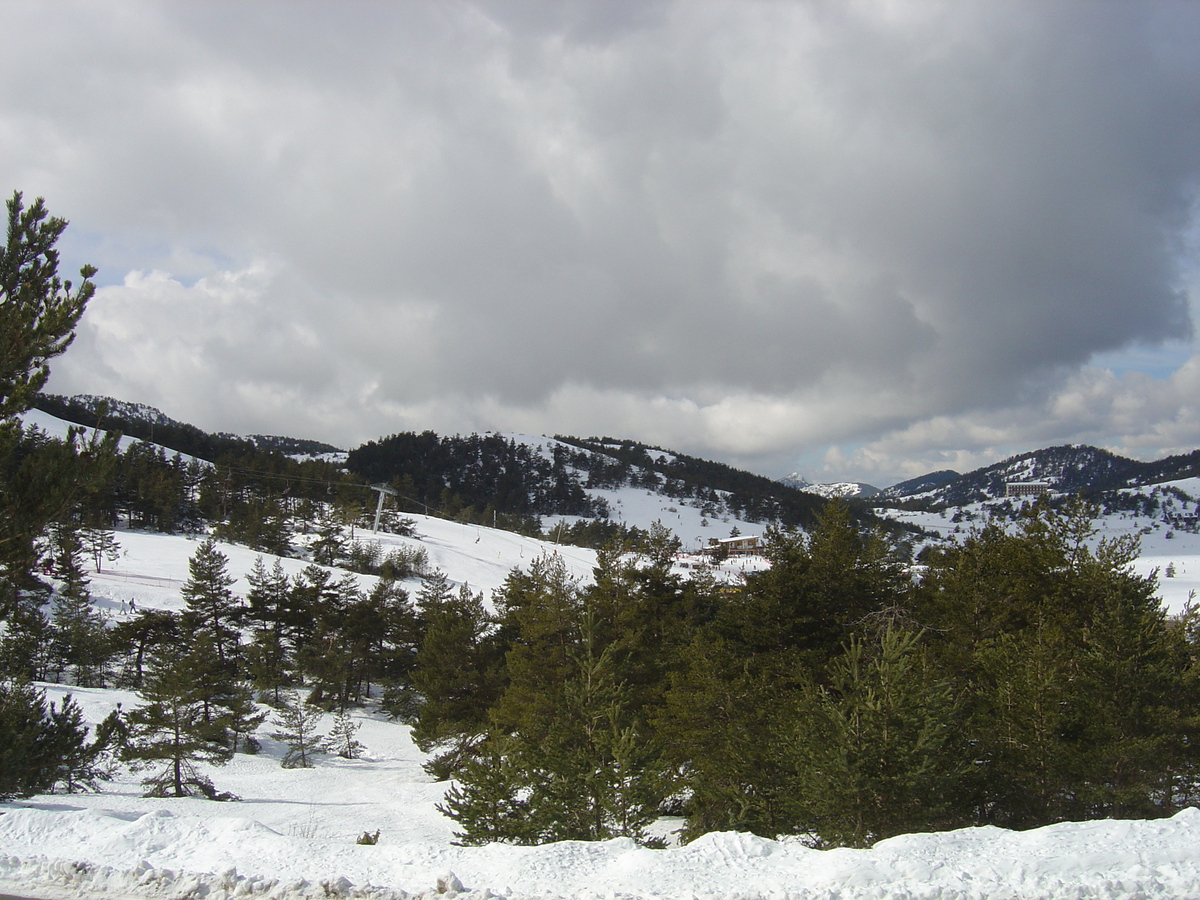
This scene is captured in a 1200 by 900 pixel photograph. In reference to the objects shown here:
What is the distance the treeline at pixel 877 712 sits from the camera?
9641mm

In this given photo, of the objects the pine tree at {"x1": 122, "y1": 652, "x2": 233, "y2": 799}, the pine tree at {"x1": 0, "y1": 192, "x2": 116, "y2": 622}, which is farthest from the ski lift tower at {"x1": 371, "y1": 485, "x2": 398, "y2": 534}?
the pine tree at {"x1": 0, "y1": 192, "x2": 116, "y2": 622}

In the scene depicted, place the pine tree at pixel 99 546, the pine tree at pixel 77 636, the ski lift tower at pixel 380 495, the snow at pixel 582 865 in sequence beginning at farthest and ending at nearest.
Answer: the ski lift tower at pixel 380 495 → the pine tree at pixel 99 546 → the pine tree at pixel 77 636 → the snow at pixel 582 865

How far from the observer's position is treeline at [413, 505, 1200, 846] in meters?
9.64

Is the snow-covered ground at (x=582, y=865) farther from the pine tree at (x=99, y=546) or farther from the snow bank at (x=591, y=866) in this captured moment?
the pine tree at (x=99, y=546)

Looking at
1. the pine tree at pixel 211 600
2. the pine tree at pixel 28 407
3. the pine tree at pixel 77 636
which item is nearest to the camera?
the pine tree at pixel 28 407

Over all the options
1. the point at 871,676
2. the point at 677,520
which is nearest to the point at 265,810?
the point at 871,676

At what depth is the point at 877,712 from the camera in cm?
952

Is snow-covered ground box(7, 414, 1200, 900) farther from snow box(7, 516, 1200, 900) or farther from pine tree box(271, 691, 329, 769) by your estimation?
pine tree box(271, 691, 329, 769)

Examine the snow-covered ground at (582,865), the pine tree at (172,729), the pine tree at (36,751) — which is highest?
the snow-covered ground at (582,865)

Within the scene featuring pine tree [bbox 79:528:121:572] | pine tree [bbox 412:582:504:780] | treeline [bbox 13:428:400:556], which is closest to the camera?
pine tree [bbox 412:582:504:780]

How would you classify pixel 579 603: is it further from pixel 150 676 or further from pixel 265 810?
pixel 150 676

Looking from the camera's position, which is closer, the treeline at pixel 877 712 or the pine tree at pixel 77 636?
the treeline at pixel 877 712

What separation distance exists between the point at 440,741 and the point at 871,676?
72.6ft

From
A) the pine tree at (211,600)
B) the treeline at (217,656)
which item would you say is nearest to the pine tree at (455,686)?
the treeline at (217,656)
